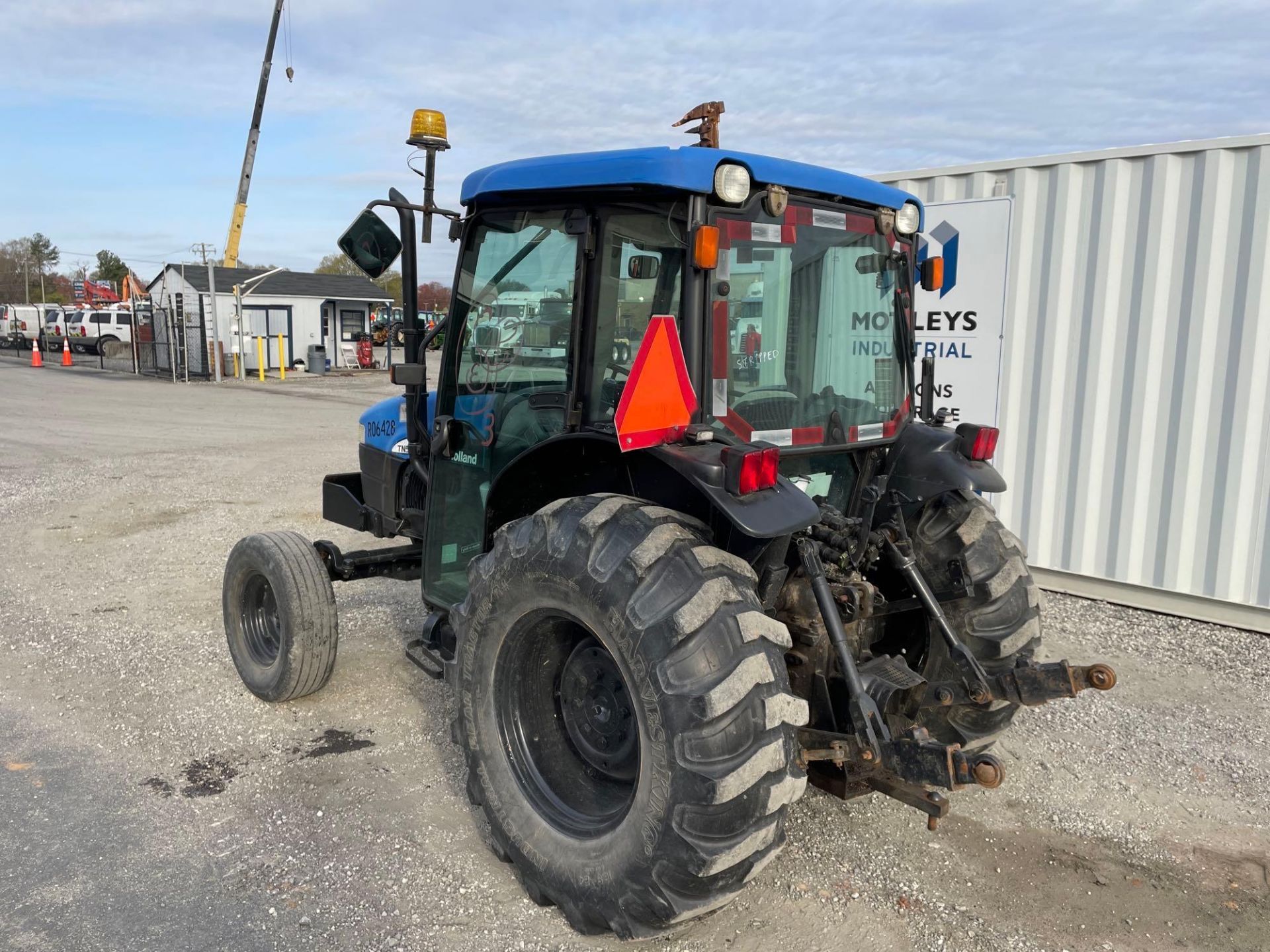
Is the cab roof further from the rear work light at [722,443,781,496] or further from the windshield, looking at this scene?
the rear work light at [722,443,781,496]

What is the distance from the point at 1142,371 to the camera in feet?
21.7

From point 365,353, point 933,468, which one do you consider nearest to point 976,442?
point 933,468

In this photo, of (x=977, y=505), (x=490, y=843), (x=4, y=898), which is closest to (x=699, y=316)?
(x=977, y=505)

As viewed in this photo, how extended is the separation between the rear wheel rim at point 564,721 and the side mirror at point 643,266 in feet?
3.82

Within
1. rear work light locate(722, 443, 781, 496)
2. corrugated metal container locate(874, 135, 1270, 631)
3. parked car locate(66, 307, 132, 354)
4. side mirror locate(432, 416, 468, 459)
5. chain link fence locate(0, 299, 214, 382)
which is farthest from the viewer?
parked car locate(66, 307, 132, 354)

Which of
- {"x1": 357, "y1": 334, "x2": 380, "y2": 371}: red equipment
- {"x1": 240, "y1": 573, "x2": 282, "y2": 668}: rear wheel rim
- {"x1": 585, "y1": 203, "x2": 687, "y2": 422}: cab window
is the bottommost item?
{"x1": 240, "y1": 573, "x2": 282, "y2": 668}: rear wheel rim

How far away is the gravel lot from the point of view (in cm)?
313

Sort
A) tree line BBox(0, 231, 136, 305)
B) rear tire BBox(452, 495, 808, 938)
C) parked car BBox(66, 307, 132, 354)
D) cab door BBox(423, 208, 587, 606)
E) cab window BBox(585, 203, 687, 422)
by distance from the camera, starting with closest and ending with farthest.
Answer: rear tire BBox(452, 495, 808, 938) < cab window BBox(585, 203, 687, 422) < cab door BBox(423, 208, 587, 606) < parked car BBox(66, 307, 132, 354) < tree line BBox(0, 231, 136, 305)

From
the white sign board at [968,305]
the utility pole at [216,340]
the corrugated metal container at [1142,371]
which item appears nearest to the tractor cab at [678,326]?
the white sign board at [968,305]

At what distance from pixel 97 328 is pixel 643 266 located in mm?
41845

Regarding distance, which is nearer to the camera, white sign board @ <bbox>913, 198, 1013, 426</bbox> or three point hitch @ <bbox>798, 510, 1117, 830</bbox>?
three point hitch @ <bbox>798, 510, 1117, 830</bbox>

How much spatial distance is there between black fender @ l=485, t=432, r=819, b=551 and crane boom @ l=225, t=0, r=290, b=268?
3402cm

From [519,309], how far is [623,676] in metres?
1.60

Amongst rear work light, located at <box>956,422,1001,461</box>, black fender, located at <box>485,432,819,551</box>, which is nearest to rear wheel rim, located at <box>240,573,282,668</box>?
black fender, located at <box>485,432,819,551</box>
